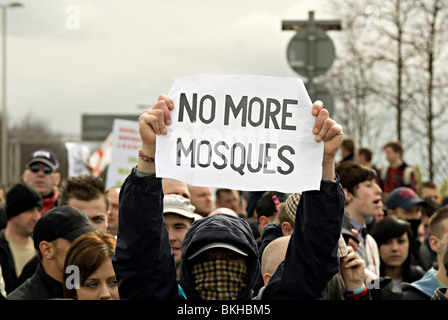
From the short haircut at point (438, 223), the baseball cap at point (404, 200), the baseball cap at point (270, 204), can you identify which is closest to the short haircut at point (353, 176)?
the baseball cap at point (270, 204)

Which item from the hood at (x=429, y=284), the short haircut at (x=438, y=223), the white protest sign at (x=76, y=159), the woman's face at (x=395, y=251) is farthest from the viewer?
the white protest sign at (x=76, y=159)

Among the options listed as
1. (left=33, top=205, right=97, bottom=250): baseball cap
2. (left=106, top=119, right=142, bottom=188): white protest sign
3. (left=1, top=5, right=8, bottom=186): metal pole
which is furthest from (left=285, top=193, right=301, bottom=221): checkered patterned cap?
(left=1, top=5, right=8, bottom=186): metal pole

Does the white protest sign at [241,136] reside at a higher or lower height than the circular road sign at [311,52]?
lower

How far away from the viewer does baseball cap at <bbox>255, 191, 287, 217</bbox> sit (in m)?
6.89

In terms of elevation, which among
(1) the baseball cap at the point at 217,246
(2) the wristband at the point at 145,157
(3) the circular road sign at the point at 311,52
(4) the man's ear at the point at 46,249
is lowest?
(4) the man's ear at the point at 46,249

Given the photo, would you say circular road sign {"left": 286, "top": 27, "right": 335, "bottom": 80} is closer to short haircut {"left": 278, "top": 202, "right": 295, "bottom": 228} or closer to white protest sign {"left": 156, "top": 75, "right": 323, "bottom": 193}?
short haircut {"left": 278, "top": 202, "right": 295, "bottom": 228}

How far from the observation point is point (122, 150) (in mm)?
11188

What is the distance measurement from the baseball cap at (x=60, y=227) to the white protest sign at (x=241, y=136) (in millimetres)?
2109

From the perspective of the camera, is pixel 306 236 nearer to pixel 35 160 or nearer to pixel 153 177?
pixel 153 177

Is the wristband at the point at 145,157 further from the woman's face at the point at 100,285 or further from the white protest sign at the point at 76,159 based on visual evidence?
the white protest sign at the point at 76,159

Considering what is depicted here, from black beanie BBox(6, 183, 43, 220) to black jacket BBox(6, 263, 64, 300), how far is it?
7.01ft

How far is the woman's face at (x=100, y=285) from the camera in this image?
4.77 metres
